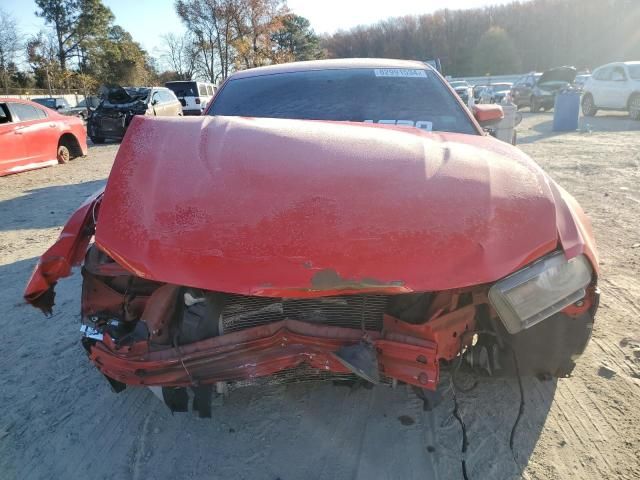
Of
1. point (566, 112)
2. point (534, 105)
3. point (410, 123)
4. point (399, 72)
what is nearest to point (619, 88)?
point (566, 112)

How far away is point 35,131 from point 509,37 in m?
73.0

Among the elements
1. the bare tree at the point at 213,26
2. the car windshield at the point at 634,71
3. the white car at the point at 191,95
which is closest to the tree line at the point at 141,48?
the bare tree at the point at 213,26

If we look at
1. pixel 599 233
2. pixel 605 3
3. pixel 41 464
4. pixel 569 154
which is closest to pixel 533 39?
pixel 605 3

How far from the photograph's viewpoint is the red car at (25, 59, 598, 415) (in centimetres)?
164

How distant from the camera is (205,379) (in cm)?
187

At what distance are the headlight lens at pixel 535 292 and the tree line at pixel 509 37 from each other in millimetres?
65909

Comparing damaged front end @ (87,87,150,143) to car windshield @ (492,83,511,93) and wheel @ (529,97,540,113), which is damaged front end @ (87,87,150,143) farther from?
car windshield @ (492,83,511,93)

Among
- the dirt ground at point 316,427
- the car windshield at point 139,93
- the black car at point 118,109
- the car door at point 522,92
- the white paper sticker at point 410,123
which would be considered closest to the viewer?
the dirt ground at point 316,427

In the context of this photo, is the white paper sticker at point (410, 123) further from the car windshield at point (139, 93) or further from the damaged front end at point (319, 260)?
the car windshield at point (139, 93)

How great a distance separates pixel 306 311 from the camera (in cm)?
200

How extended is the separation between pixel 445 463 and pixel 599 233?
12.0 ft

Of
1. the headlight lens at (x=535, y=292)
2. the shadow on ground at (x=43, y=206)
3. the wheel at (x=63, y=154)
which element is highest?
the headlight lens at (x=535, y=292)

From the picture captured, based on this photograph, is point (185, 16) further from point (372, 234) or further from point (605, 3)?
point (605, 3)

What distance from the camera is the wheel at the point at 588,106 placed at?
53.5 ft
